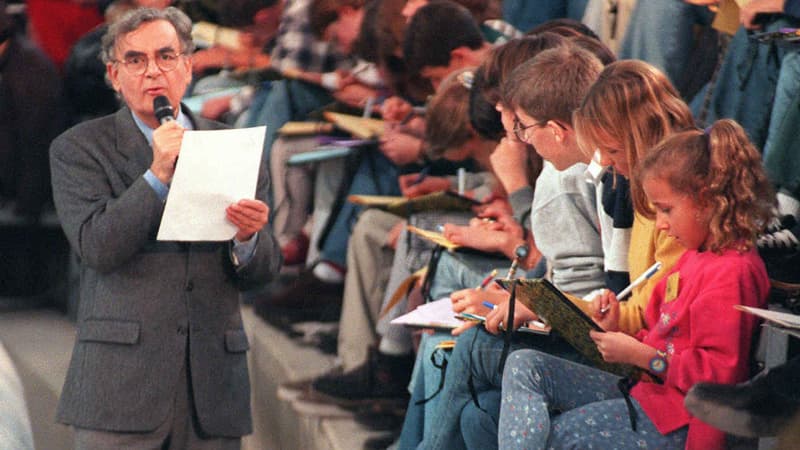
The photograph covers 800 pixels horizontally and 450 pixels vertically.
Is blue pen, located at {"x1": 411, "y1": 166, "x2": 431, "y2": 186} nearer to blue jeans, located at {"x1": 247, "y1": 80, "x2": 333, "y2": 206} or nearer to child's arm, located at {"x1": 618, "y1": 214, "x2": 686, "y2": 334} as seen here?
blue jeans, located at {"x1": 247, "y1": 80, "x2": 333, "y2": 206}

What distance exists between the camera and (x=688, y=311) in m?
2.65

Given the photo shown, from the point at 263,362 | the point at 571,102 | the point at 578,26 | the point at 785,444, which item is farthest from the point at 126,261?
the point at 263,362

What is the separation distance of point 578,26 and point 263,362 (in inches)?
88.6

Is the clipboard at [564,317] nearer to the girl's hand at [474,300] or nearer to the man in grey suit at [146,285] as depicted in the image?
the girl's hand at [474,300]

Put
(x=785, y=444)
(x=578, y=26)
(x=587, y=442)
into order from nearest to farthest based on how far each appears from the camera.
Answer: (x=785, y=444) < (x=587, y=442) < (x=578, y=26)

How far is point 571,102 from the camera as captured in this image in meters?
3.32

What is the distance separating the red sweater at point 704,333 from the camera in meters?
2.58

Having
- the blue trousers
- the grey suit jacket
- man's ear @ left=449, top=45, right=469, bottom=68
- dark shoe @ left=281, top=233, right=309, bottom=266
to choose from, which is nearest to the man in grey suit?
the grey suit jacket

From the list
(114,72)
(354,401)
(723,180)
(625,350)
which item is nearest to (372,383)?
(354,401)

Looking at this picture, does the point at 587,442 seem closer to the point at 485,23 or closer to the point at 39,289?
the point at 485,23

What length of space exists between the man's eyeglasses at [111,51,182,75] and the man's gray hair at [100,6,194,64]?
48mm

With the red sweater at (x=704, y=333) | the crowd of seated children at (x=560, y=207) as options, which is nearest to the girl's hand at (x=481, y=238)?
the crowd of seated children at (x=560, y=207)

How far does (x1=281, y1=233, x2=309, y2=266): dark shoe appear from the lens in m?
6.23

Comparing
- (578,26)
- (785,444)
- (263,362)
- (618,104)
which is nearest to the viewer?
(785,444)
